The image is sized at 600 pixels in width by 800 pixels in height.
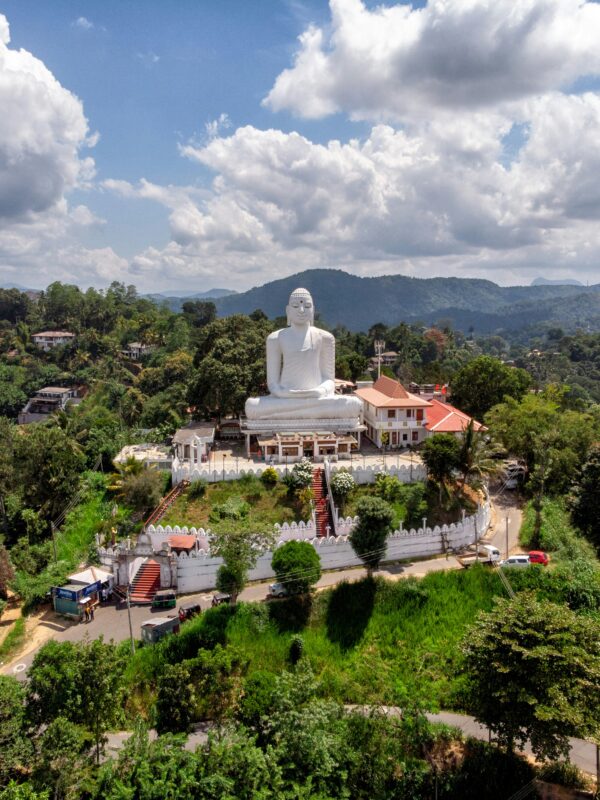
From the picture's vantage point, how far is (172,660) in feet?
51.6

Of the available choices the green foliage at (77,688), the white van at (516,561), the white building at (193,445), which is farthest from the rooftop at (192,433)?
the white van at (516,561)

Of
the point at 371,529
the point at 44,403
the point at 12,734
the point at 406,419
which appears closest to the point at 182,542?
the point at 371,529

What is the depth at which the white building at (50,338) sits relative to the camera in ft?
214

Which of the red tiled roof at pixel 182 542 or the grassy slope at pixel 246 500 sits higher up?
the grassy slope at pixel 246 500

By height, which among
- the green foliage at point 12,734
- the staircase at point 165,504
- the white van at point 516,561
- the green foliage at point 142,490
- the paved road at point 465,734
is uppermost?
the green foliage at point 142,490

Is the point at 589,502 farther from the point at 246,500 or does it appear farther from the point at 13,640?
the point at 13,640

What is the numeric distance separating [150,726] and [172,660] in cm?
198

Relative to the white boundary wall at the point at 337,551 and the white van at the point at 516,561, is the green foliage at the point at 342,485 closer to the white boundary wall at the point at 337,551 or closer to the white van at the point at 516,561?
the white boundary wall at the point at 337,551

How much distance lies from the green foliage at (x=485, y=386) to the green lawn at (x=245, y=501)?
1691cm

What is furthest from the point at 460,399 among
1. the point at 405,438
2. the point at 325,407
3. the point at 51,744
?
the point at 51,744

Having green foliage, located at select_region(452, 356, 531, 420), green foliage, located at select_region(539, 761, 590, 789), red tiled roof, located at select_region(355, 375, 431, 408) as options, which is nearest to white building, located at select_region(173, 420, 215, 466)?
red tiled roof, located at select_region(355, 375, 431, 408)

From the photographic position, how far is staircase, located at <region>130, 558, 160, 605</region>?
63.0ft

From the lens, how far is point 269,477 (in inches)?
918

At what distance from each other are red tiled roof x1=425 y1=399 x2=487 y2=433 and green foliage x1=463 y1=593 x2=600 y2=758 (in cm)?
1430
